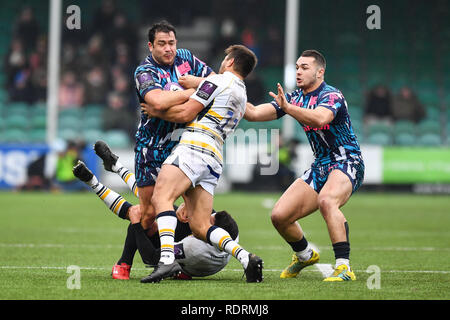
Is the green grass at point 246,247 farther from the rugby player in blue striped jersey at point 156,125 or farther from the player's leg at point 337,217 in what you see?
the rugby player in blue striped jersey at point 156,125

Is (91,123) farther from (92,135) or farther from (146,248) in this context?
(146,248)

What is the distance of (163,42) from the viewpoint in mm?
7258

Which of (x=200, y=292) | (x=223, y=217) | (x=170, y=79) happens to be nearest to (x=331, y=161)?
(x=223, y=217)

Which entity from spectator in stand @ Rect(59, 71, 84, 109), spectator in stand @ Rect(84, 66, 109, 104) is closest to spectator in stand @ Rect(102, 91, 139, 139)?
spectator in stand @ Rect(84, 66, 109, 104)

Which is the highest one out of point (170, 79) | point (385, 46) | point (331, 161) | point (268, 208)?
point (385, 46)

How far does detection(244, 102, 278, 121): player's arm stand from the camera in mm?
7836

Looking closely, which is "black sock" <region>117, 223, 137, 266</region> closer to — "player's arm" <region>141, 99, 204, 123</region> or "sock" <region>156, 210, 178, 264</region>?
"sock" <region>156, 210, 178, 264</region>

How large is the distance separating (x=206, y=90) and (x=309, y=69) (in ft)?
4.19

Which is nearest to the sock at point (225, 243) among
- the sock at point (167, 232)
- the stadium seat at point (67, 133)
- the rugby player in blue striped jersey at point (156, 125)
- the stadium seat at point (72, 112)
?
the sock at point (167, 232)

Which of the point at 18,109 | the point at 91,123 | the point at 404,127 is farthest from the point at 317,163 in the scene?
the point at 18,109

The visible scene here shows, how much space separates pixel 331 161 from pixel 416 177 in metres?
15.2

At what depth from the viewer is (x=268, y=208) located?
56.5 ft
